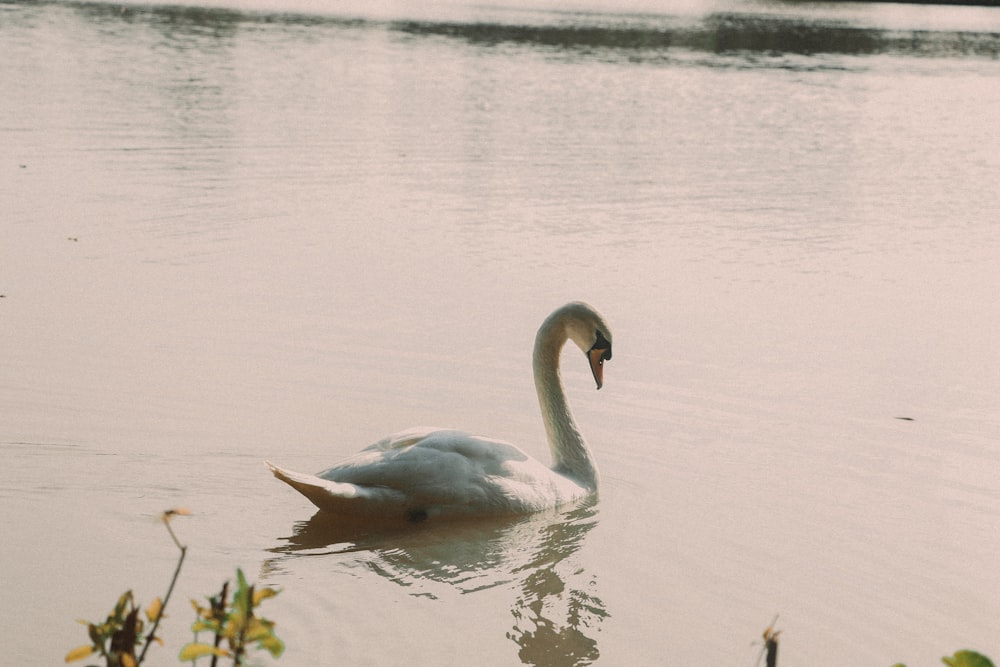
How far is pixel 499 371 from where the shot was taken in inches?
352

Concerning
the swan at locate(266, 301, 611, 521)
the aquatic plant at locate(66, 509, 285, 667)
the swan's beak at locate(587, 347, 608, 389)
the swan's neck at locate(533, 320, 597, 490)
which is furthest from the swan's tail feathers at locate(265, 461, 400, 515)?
the aquatic plant at locate(66, 509, 285, 667)

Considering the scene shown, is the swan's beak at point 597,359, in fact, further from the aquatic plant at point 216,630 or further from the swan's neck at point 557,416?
the aquatic plant at point 216,630

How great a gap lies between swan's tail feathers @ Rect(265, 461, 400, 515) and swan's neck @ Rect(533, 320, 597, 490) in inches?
47.6

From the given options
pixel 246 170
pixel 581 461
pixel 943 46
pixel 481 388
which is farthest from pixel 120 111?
pixel 943 46

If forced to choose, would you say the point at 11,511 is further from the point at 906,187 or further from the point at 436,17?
the point at 436,17

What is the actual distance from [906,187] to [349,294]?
33.3 ft

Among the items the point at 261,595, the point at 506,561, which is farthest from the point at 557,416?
the point at 261,595

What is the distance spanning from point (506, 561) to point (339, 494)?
814 mm

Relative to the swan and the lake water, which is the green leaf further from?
the swan

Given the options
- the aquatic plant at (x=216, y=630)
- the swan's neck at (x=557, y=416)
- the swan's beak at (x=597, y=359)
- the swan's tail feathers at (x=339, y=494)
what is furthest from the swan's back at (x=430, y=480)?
the aquatic plant at (x=216, y=630)

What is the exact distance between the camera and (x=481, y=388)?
8586 mm

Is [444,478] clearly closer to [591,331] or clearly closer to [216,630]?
[591,331]

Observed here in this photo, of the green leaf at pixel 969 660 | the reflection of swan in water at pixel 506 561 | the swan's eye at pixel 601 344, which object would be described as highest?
the green leaf at pixel 969 660

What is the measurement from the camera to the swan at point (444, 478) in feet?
20.7
